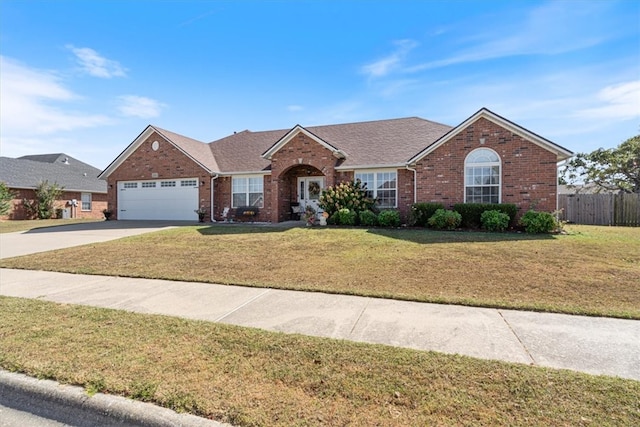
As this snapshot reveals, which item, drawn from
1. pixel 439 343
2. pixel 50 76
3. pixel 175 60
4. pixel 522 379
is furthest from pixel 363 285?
pixel 50 76

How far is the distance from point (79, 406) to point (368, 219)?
1271 cm

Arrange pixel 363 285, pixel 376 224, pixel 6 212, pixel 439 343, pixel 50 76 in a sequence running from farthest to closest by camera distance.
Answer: pixel 6 212 < pixel 376 224 < pixel 50 76 < pixel 363 285 < pixel 439 343

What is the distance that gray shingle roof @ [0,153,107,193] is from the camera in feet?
83.2

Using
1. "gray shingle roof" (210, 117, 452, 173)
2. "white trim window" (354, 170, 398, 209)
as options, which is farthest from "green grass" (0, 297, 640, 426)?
"gray shingle roof" (210, 117, 452, 173)

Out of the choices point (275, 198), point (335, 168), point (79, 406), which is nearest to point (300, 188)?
point (275, 198)

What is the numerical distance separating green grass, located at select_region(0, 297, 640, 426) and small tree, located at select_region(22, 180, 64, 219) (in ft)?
92.2

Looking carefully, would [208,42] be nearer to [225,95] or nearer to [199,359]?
[225,95]

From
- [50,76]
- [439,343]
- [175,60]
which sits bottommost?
[439,343]

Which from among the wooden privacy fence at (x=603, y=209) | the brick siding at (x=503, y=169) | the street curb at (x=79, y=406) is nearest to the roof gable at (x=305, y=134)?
the brick siding at (x=503, y=169)

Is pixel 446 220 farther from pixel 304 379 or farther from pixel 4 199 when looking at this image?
pixel 4 199

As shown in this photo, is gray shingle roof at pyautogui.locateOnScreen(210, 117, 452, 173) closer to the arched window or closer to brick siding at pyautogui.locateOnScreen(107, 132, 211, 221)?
brick siding at pyautogui.locateOnScreen(107, 132, 211, 221)

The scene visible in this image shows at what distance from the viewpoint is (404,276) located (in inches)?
275

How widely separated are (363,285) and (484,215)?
8.84 metres

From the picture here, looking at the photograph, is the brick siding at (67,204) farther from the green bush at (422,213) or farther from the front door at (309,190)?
the green bush at (422,213)
